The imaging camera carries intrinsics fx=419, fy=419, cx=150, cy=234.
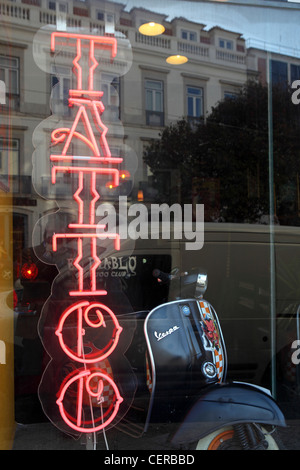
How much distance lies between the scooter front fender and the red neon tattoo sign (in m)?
0.55

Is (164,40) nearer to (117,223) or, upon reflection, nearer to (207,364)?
(117,223)

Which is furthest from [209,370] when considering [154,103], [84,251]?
[154,103]

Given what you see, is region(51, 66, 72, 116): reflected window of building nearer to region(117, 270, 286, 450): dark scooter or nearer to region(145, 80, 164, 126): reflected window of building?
region(145, 80, 164, 126): reflected window of building

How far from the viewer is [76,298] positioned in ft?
9.98

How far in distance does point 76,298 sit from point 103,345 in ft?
1.31

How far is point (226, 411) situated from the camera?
3.01 meters

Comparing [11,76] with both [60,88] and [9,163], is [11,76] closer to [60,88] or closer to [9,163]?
[60,88]

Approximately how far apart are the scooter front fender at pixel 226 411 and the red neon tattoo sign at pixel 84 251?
1.81 feet

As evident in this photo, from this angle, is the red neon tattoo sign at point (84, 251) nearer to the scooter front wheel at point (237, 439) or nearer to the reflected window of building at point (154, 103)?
the reflected window of building at point (154, 103)

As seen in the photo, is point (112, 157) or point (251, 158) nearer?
point (112, 157)

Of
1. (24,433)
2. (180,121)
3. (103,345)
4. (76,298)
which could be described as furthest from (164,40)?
(24,433)

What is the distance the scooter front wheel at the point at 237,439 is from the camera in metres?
2.92

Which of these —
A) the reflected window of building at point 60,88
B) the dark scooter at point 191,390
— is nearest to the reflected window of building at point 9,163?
the reflected window of building at point 60,88

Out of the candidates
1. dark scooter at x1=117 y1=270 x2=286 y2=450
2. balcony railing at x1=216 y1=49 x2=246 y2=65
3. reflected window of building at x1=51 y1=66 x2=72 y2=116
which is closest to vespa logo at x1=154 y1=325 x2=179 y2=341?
dark scooter at x1=117 y1=270 x2=286 y2=450
